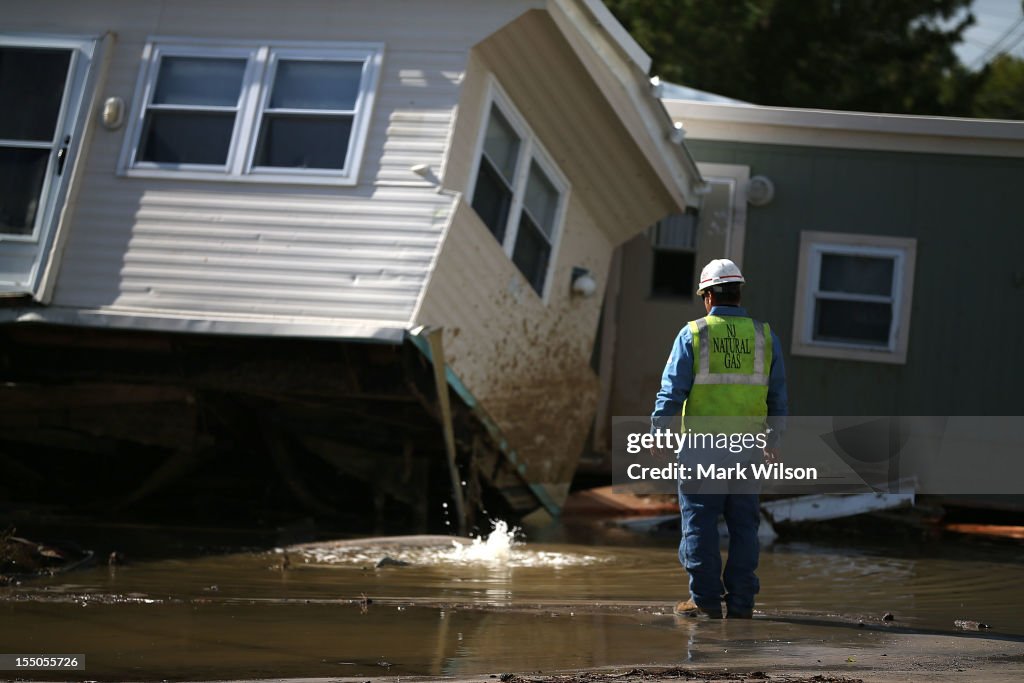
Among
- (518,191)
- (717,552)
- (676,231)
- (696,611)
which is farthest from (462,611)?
(676,231)

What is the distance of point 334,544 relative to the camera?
9.62 metres

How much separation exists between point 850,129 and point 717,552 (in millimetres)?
8102

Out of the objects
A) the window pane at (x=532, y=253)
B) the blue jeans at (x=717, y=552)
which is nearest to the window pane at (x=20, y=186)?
the window pane at (x=532, y=253)

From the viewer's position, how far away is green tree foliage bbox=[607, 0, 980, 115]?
25.0m

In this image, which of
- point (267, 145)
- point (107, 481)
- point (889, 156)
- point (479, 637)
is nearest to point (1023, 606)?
point (479, 637)

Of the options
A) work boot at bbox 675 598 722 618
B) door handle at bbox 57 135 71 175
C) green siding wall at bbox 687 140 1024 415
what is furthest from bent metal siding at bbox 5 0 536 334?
green siding wall at bbox 687 140 1024 415

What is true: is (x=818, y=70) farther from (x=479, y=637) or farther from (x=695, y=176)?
(x=479, y=637)

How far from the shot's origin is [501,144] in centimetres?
1088

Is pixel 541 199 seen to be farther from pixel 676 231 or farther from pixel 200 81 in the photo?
pixel 676 231

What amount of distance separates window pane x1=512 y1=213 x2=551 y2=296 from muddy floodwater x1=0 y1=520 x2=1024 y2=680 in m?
2.41

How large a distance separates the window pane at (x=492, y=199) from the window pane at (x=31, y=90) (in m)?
3.36

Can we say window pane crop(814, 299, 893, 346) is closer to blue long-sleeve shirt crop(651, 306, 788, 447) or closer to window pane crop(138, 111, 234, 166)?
window pane crop(138, 111, 234, 166)

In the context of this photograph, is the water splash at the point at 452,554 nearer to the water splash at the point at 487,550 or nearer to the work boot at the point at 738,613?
the water splash at the point at 487,550

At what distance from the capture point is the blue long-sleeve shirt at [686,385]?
686cm
